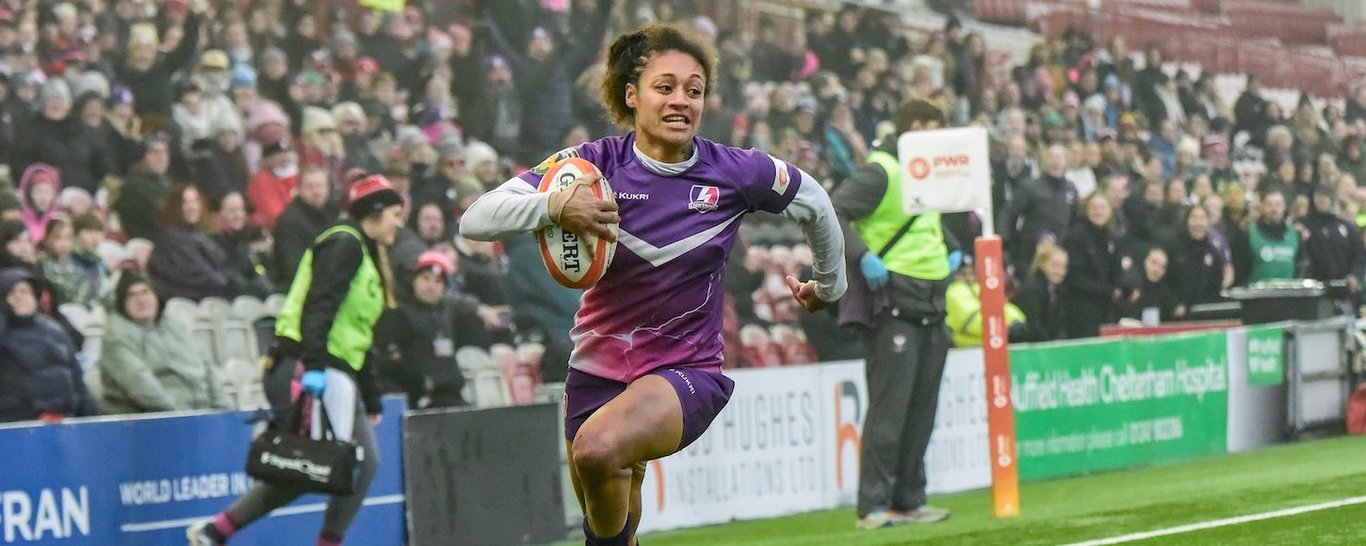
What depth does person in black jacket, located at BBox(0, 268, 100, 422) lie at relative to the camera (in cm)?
1090

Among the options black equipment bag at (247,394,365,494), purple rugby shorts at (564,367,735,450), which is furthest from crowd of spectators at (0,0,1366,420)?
purple rugby shorts at (564,367,735,450)

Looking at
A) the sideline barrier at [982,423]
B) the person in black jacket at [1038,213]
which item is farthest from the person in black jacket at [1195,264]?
the sideline barrier at [982,423]

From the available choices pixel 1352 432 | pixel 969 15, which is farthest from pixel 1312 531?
pixel 969 15

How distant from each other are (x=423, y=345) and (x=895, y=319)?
10.5 feet

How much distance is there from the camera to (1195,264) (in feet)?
64.7

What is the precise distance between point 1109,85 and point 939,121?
36.3 feet

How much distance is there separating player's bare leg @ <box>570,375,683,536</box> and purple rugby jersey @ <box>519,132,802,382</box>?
141 millimetres

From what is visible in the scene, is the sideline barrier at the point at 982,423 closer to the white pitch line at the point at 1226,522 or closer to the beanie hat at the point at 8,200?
the white pitch line at the point at 1226,522

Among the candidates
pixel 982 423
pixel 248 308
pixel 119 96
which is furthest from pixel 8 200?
pixel 982 423

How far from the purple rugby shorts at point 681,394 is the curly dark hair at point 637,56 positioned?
821mm

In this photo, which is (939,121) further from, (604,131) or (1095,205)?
(1095,205)

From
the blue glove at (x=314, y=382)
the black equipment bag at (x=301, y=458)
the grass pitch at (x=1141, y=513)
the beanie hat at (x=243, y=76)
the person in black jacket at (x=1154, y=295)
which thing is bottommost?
the grass pitch at (x=1141, y=513)

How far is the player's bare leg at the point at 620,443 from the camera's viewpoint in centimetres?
599

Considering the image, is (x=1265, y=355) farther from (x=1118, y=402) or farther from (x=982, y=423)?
(x=982, y=423)
